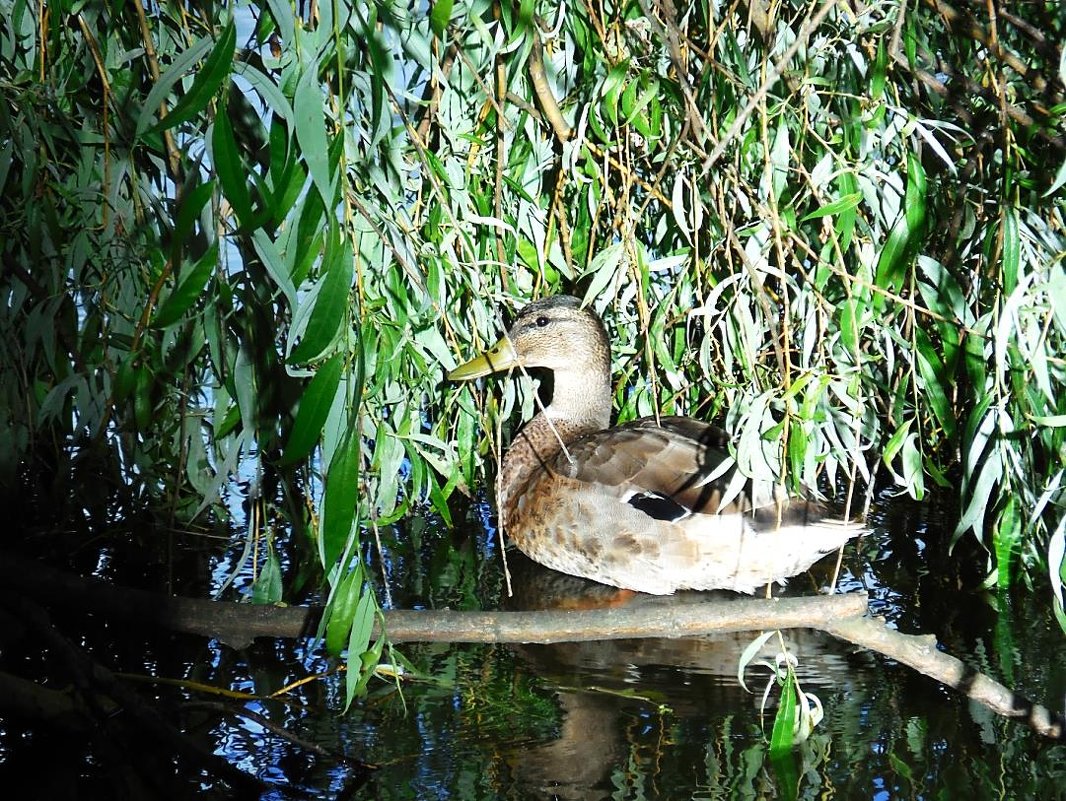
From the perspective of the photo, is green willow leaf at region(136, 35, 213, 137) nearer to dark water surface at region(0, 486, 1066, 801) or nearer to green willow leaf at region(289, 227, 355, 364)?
green willow leaf at region(289, 227, 355, 364)

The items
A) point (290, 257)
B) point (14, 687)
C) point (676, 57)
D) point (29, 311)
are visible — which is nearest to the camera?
point (290, 257)

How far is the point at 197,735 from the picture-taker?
115 inches

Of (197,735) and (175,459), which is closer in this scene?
(197,735)

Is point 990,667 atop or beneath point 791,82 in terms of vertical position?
beneath

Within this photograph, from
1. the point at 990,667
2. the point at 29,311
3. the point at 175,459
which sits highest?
the point at 29,311

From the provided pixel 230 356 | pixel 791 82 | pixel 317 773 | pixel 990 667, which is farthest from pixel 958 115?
pixel 317 773

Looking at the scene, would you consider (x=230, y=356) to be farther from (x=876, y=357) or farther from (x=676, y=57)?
(x=876, y=357)

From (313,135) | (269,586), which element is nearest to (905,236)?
(313,135)

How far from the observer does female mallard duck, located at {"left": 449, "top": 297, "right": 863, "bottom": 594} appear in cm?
404

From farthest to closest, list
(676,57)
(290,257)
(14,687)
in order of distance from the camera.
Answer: (676,57) < (14,687) < (290,257)

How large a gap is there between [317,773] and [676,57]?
1725mm

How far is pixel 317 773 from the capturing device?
2770 mm

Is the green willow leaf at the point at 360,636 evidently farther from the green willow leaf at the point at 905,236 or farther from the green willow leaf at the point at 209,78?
the green willow leaf at the point at 905,236

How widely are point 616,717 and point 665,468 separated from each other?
1183 millimetres
